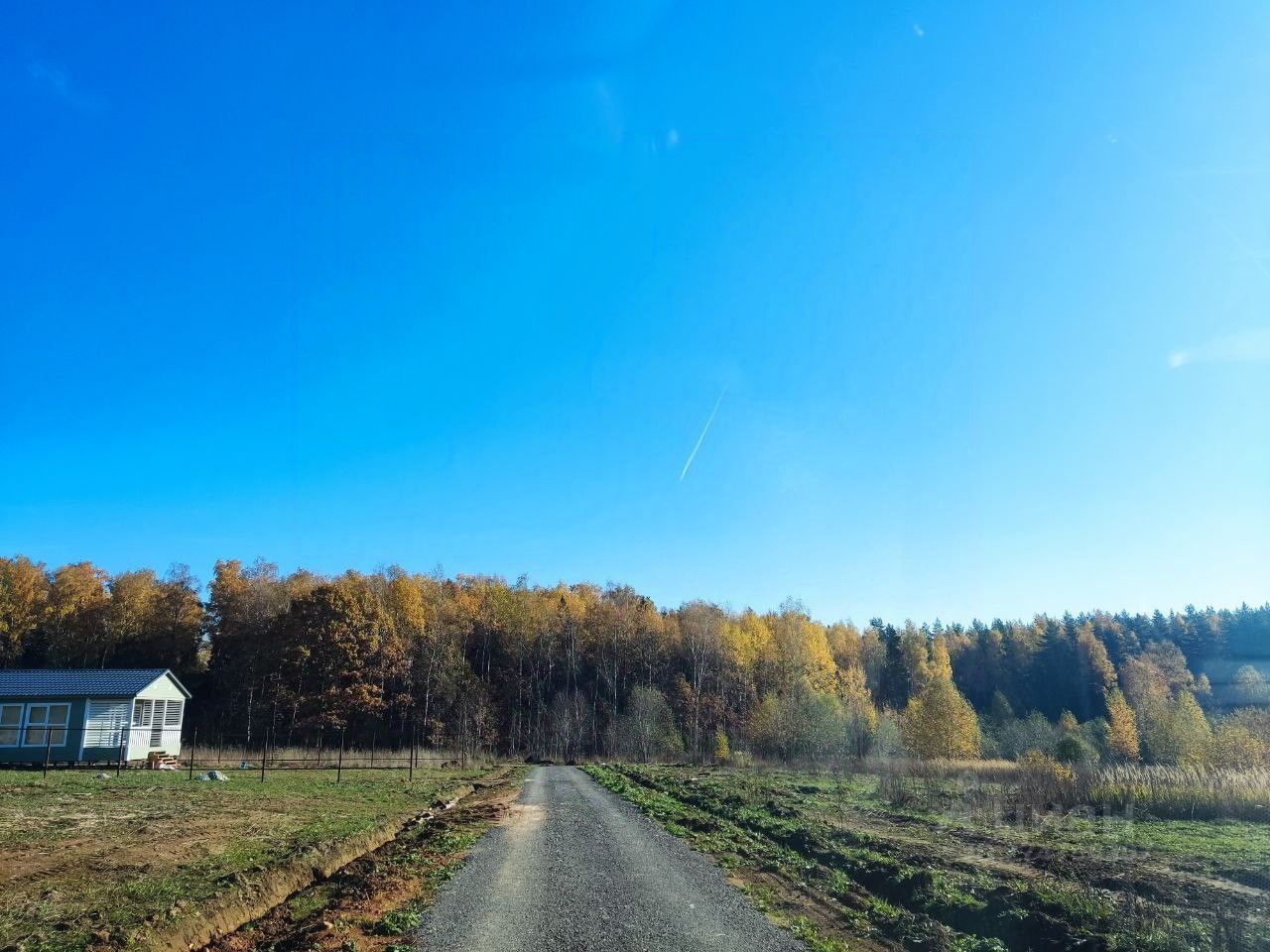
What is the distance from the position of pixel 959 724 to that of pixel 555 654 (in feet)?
160

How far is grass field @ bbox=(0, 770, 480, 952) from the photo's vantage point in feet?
30.2

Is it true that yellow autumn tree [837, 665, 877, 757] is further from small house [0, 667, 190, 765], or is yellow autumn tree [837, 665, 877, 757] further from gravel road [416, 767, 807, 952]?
gravel road [416, 767, 807, 952]

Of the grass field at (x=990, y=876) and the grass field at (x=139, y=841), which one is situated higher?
the grass field at (x=139, y=841)

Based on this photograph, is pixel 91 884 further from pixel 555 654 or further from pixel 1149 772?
pixel 555 654

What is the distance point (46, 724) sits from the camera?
36.3 meters

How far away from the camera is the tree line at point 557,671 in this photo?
5634cm

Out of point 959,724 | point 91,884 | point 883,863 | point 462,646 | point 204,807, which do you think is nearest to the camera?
point 91,884

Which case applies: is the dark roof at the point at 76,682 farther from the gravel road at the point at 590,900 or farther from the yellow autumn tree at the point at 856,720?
the yellow autumn tree at the point at 856,720

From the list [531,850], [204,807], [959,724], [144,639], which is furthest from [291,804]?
[144,639]

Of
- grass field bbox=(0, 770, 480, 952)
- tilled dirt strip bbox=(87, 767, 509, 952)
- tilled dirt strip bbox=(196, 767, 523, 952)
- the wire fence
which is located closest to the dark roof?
the wire fence

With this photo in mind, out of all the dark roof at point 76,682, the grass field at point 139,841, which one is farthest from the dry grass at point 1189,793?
the dark roof at point 76,682

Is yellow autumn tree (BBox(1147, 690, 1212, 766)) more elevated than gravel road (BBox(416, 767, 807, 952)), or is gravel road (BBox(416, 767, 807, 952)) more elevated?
gravel road (BBox(416, 767, 807, 952))

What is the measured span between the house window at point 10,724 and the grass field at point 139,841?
9941 mm

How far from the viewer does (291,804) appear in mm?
22344
